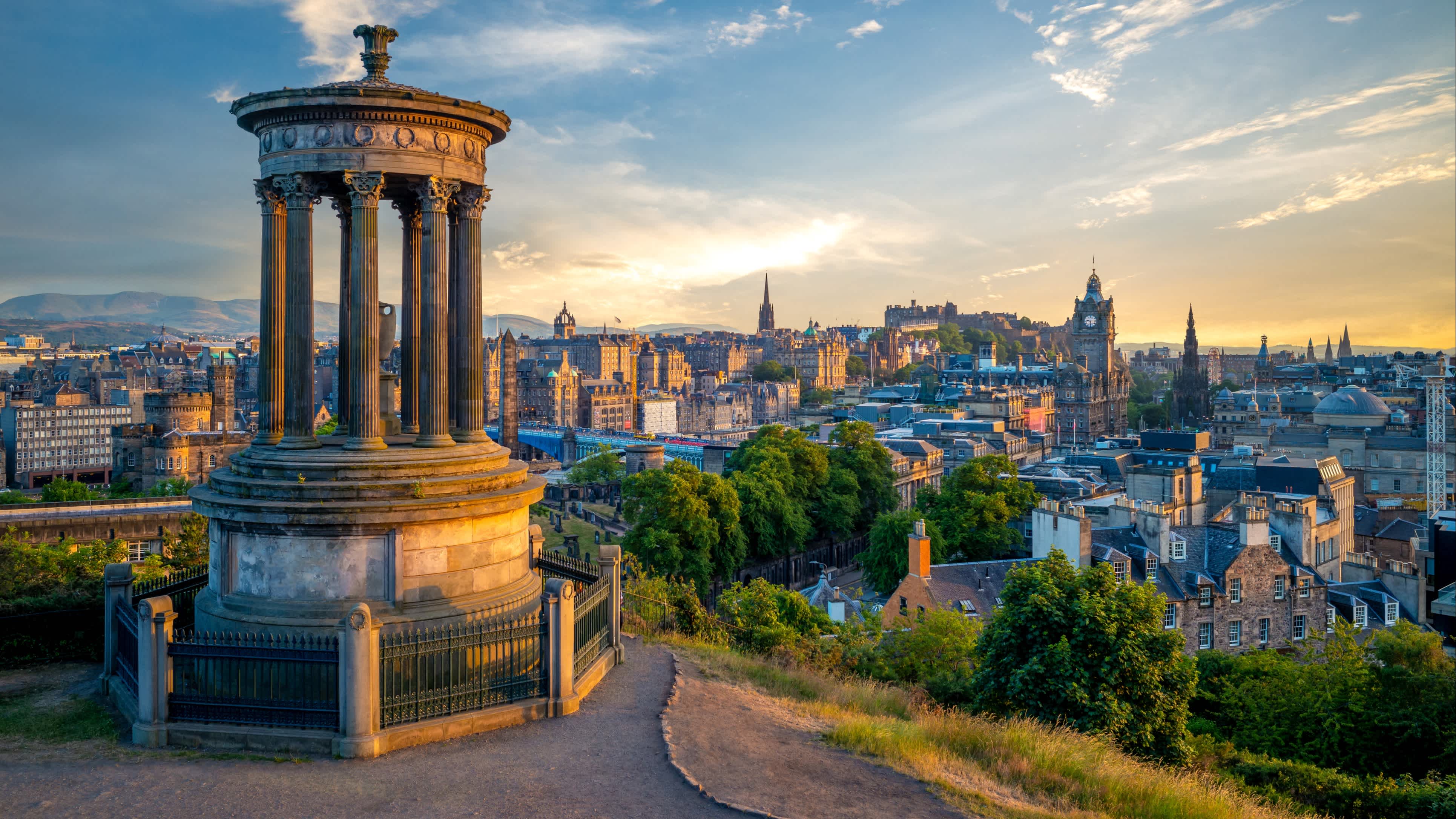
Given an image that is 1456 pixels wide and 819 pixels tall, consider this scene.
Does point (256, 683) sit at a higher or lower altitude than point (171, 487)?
higher

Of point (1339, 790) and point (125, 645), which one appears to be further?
point (1339, 790)

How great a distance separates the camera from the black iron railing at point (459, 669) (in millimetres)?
13359

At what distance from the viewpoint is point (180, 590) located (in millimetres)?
17922

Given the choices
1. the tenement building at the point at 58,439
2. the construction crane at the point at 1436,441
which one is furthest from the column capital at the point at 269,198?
the tenement building at the point at 58,439

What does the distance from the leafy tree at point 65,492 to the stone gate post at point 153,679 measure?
6711 centimetres

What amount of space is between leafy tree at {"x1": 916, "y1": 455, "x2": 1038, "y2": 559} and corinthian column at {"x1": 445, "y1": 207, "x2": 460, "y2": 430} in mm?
41815

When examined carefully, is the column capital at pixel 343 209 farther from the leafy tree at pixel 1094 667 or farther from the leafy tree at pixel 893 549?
the leafy tree at pixel 893 549

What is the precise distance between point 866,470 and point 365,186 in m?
61.0

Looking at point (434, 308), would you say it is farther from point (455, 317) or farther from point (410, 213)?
point (410, 213)

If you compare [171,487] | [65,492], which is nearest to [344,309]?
[65,492]

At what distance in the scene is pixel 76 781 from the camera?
11.9 metres

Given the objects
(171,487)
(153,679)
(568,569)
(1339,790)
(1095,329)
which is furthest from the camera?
(1095,329)

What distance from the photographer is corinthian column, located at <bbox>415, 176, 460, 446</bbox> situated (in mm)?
16750

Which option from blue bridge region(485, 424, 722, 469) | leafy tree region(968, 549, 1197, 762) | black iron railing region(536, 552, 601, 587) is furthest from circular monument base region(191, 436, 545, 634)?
blue bridge region(485, 424, 722, 469)
